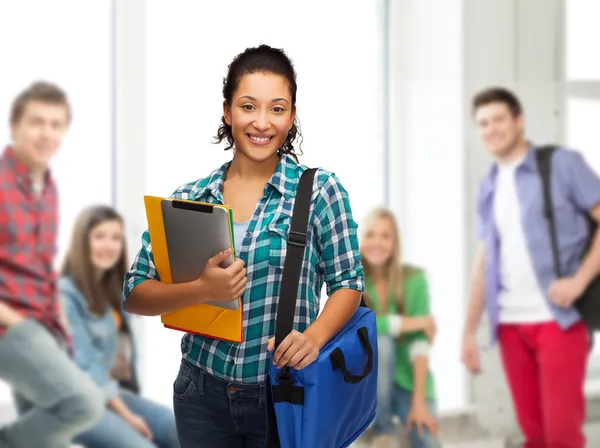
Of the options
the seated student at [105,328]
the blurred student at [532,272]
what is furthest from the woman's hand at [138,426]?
the blurred student at [532,272]

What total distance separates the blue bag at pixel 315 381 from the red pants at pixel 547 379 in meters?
2.23

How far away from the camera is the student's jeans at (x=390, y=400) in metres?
3.31

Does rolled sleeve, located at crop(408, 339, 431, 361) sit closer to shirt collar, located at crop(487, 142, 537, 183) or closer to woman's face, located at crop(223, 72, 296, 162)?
shirt collar, located at crop(487, 142, 537, 183)

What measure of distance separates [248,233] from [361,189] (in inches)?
96.1

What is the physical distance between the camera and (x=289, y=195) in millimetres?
1167

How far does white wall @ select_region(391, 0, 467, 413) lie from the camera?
350 centimetres

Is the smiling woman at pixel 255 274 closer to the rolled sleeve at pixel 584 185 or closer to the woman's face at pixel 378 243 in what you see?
the woman's face at pixel 378 243

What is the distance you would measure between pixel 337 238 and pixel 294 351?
18cm

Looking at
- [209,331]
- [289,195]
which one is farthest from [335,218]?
[209,331]

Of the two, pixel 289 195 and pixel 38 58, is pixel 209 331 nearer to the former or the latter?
pixel 289 195

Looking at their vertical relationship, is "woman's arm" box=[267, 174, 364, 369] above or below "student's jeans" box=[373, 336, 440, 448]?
above

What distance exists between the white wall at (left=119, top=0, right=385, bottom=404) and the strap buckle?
2119 millimetres

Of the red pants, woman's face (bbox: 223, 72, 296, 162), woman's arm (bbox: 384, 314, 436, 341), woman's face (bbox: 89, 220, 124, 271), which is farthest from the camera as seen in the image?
woman's arm (bbox: 384, 314, 436, 341)

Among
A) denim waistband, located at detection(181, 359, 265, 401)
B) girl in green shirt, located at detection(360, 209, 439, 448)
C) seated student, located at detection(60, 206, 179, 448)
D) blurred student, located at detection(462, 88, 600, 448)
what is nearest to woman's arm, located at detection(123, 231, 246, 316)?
denim waistband, located at detection(181, 359, 265, 401)
